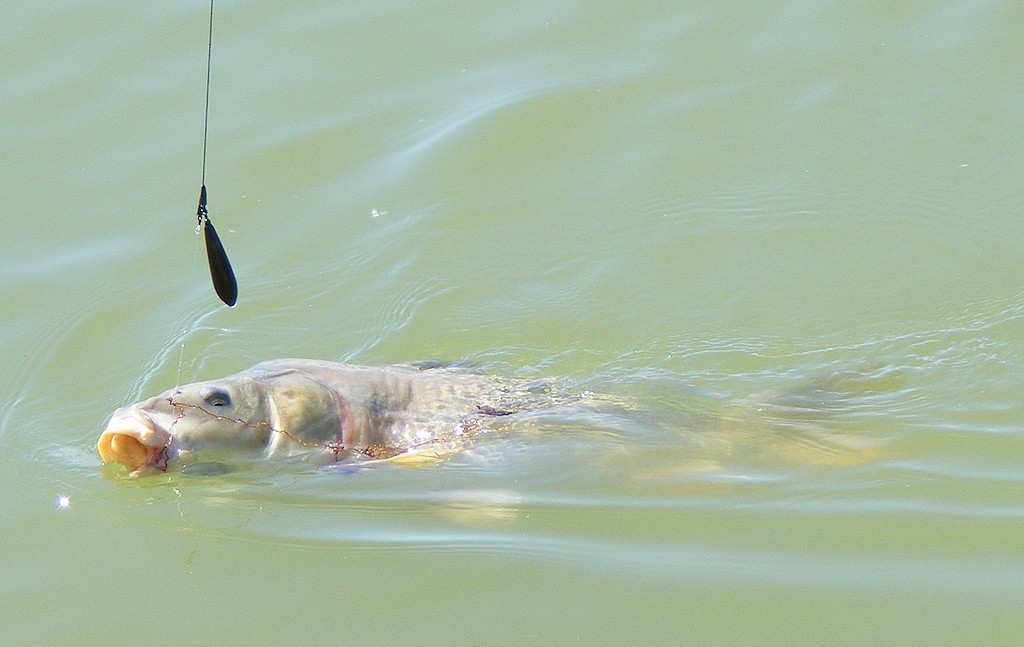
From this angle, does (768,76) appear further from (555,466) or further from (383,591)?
(383,591)

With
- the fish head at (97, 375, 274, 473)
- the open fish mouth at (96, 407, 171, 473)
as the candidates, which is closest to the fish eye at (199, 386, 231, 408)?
the fish head at (97, 375, 274, 473)

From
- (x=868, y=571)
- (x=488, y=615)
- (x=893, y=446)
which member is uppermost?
(x=893, y=446)

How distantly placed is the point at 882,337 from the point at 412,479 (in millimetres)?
2481

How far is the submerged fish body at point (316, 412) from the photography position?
4926 mm

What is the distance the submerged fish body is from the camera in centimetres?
493

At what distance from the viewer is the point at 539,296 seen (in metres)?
6.92

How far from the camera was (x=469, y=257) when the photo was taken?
284 inches

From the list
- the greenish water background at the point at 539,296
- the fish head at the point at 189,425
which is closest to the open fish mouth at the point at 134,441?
the fish head at the point at 189,425

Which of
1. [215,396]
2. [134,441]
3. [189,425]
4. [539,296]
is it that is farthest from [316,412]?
[539,296]

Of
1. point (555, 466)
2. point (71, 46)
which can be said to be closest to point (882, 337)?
point (555, 466)

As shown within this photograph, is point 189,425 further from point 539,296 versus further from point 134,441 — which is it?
point 539,296

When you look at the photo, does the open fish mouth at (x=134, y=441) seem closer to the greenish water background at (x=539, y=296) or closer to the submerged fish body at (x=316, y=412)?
the submerged fish body at (x=316, y=412)

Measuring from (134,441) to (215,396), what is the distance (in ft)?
1.20

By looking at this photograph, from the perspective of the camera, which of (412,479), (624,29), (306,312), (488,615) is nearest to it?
(488,615)
